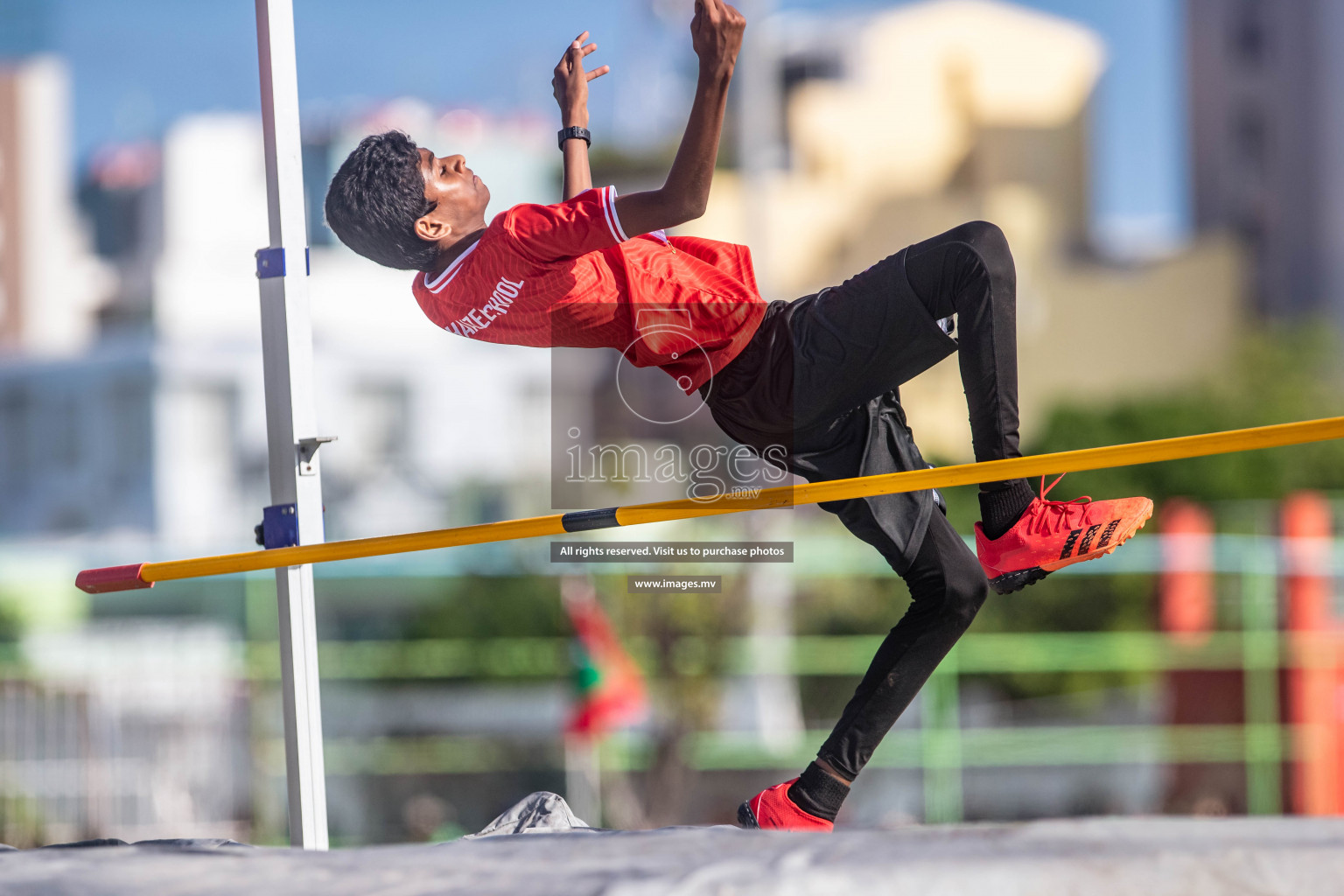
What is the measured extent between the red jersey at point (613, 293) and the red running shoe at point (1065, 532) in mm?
739

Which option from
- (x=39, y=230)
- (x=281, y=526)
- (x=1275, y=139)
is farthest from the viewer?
(x=1275, y=139)

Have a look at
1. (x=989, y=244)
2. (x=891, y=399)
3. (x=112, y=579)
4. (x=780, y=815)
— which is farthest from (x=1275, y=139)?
(x=112, y=579)

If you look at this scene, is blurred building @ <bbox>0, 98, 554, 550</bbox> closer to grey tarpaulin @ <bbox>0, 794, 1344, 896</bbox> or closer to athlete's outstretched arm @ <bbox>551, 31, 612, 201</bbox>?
athlete's outstretched arm @ <bbox>551, 31, 612, 201</bbox>

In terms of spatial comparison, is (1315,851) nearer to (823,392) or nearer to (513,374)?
(823,392)

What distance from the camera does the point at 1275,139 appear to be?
25312 millimetres

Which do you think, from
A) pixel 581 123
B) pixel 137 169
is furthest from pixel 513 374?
pixel 581 123

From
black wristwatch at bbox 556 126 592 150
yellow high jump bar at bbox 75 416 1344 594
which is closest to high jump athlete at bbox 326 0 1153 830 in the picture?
black wristwatch at bbox 556 126 592 150

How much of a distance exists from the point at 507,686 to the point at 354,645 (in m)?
1.18

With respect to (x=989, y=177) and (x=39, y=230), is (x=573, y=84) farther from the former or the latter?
(x=39, y=230)

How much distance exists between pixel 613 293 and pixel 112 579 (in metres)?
1.48

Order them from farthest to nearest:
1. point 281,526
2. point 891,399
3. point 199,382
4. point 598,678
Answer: point 199,382 → point 598,678 → point 281,526 → point 891,399

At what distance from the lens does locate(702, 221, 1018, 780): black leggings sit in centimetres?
284

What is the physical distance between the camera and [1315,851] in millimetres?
2455

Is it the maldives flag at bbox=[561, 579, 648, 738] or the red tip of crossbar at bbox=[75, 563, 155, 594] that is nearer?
the red tip of crossbar at bbox=[75, 563, 155, 594]
